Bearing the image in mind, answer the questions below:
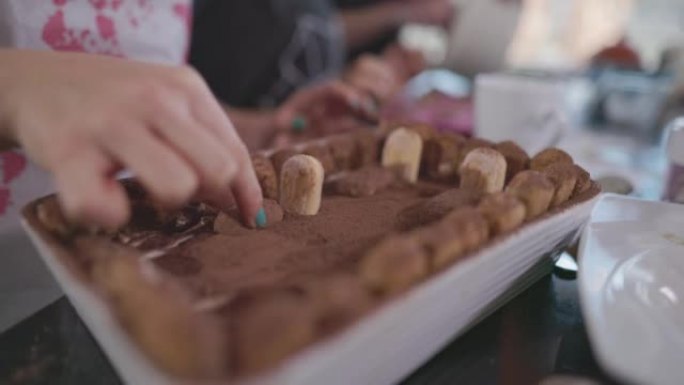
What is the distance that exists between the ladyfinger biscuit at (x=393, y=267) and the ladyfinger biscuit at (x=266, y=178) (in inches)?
7.1

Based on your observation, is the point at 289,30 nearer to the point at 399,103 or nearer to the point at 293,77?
the point at 293,77

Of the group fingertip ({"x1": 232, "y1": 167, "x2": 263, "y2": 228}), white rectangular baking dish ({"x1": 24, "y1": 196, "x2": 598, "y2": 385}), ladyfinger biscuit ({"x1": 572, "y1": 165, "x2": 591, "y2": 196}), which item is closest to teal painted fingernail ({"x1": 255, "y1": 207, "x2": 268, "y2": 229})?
fingertip ({"x1": 232, "y1": 167, "x2": 263, "y2": 228})

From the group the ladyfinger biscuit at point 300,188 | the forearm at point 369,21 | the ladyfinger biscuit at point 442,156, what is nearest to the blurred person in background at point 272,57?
the forearm at point 369,21

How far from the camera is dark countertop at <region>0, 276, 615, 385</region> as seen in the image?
34 cm

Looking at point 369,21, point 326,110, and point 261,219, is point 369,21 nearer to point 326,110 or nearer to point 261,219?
point 326,110

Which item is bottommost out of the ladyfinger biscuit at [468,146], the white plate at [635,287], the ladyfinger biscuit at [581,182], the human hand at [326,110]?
the human hand at [326,110]

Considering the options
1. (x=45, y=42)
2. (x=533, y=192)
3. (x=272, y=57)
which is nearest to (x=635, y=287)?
(x=533, y=192)

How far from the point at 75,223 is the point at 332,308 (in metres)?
0.17

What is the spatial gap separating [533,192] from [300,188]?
0.54 ft

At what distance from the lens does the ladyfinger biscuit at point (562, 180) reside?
0.42 metres

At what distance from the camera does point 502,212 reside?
0.36m

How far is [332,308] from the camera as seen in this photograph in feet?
0.85

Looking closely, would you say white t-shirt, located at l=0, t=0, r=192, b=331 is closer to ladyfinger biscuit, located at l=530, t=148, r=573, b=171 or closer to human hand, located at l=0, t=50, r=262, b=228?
human hand, located at l=0, t=50, r=262, b=228

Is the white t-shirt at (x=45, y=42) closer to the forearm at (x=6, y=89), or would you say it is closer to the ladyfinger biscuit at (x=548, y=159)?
the forearm at (x=6, y=89)
